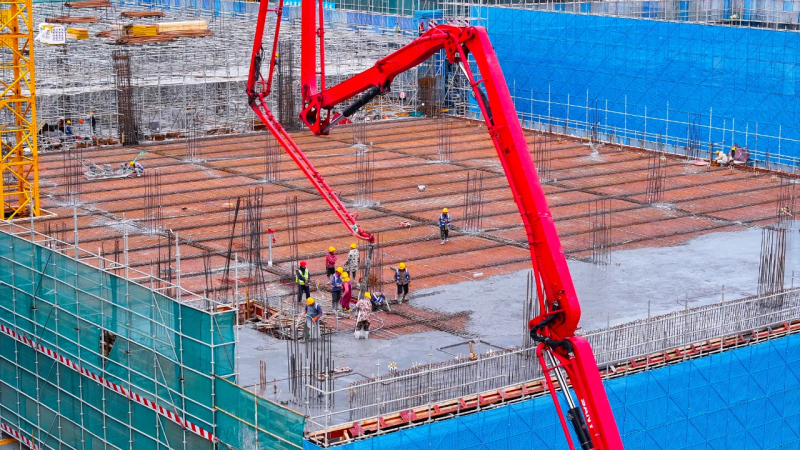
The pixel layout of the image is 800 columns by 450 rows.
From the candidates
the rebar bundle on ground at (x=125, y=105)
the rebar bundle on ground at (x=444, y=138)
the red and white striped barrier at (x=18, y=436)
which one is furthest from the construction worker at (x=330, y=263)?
the rebar bundle on ground at (x=125, y=105)

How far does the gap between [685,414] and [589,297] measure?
17.8 feet

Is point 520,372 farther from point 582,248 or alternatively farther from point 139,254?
point 139,254

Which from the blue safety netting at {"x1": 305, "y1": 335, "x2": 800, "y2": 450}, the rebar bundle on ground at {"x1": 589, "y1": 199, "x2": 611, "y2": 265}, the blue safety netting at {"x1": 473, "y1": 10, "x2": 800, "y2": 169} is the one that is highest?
the blue safety netting at {"x1": 473, "y1": 10, "x2": 800, "y2": 169}

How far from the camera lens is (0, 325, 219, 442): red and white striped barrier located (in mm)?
24242

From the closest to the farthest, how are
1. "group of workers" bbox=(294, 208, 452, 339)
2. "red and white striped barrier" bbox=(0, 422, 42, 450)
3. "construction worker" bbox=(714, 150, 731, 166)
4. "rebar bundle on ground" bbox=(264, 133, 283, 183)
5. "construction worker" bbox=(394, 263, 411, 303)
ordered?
"group of workers" bbox=(294, 208, 452, 339) < "red and white striped barrier" bbox=(0, 422, 42, 450) < "construction worker" bbox=(394, 263, 411, 303) < "rebar bundle on ground" bbox=(264, 133, 283, 183) < "construction worker" bbox=(714, 150, 731, 166)

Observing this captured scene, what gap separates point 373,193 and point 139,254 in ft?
35.0

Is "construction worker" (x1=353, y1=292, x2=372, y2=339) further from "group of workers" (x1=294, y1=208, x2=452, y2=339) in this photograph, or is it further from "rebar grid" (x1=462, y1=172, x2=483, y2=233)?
"rebar grid" (x1=462, y1=172, x2=483, y2=233)

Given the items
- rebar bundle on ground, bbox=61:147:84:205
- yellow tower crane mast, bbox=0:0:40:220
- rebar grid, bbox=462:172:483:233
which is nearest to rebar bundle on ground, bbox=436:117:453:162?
rebar grid, bbox=462:172:483:233

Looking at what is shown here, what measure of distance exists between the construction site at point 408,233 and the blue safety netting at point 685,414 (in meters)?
0.06


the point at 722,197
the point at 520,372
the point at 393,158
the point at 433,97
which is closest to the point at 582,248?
the point at 722,197

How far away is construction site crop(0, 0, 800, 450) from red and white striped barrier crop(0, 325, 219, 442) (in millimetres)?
65

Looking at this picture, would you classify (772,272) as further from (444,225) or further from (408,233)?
(408,233)

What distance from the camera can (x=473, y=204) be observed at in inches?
1635

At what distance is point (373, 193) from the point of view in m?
43.9
